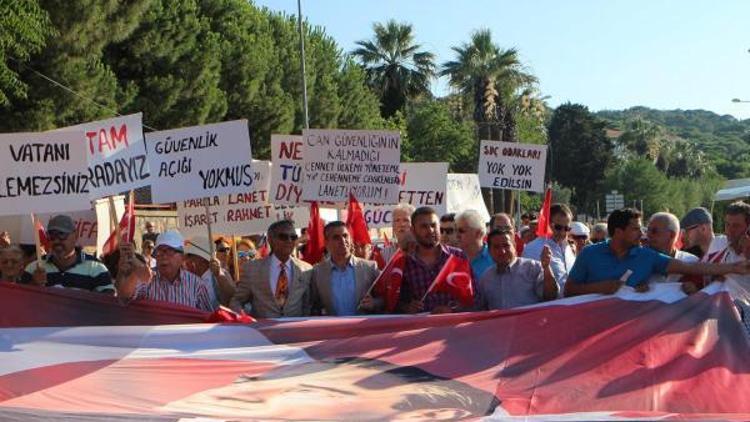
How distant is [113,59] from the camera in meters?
28.7

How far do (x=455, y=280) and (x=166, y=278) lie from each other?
182 cm

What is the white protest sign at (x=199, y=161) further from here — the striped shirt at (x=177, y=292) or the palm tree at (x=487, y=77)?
the palm tree at (x=487, y=77)

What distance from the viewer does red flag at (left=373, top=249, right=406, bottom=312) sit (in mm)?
7059

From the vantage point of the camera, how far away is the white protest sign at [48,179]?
809 centimetres

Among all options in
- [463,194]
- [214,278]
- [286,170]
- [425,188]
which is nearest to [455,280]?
[214,278]

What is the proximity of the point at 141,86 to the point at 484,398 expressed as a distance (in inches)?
977

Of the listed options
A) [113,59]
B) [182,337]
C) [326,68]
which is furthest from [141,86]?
[182,337]

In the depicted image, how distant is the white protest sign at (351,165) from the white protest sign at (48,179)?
2834mm

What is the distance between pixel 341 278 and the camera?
7387 millimetres

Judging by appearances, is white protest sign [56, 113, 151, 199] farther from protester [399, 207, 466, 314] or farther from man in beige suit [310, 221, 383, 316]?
protester [399, 207, 466, 314]

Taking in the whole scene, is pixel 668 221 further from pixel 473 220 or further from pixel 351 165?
pixel 351 165

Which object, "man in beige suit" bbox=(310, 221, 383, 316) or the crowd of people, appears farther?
"man in beige suit" bbox=(310, 221, 383, 316)

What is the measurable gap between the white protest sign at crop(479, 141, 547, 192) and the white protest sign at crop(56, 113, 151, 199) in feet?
16.1

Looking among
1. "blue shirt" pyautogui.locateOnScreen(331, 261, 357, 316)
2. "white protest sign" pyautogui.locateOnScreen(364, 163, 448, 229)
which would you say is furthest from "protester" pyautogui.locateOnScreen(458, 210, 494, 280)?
"white protest sign" pyautogui.locateOnScreen(364, 163, 448, 229)
